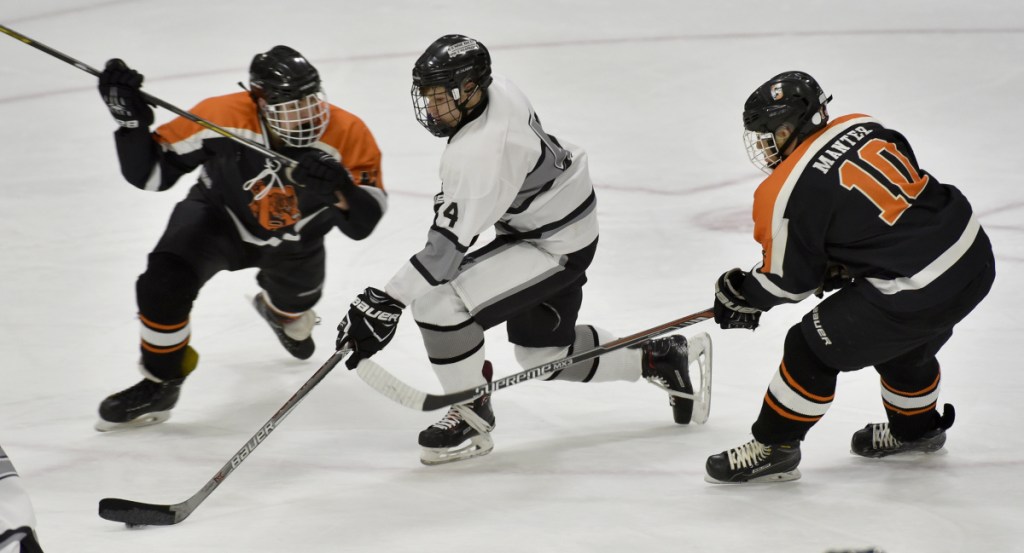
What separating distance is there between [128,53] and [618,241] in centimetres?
305

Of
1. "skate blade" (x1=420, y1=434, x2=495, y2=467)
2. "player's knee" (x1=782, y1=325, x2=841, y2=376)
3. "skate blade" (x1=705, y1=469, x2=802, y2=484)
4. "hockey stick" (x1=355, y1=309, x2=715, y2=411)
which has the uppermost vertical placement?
"player's knee" (x1=782, y1=325, x2=841, y2=376)

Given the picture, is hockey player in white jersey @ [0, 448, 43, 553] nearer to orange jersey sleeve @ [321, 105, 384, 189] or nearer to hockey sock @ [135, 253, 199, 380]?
hockey sock @ [135, 253, 199, 380]

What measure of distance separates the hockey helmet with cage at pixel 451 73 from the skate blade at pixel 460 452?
773 millimetres

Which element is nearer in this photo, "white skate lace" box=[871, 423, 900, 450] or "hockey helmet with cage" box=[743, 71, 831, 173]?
"hockey helmet with cage" box=[743, 71, 831, 173]

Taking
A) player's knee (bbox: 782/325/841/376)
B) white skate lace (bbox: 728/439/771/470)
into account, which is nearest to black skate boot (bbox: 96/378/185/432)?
white skate lace (bbox: 728/439/771/470)

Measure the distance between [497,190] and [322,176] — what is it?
475 millimetres

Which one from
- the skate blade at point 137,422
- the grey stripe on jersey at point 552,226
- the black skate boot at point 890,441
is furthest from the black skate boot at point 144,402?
the black skate boot at point 890,441

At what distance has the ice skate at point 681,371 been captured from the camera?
2965 mm

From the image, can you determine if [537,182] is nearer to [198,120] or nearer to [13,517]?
[198,120]

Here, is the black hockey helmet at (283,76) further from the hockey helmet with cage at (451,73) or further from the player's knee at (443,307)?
the player's knee at (443,307)

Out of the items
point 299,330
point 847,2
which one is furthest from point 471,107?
point 847,2

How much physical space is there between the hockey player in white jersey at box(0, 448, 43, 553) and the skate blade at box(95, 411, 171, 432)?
1.54m

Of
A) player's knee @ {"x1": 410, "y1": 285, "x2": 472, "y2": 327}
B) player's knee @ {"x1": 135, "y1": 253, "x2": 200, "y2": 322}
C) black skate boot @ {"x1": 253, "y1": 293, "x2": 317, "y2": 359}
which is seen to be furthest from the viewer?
black skate boot @ {"x1": 253, "y1": 293, "x2": 317, "y2": 359}

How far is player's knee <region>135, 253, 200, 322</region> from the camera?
9.63ft
